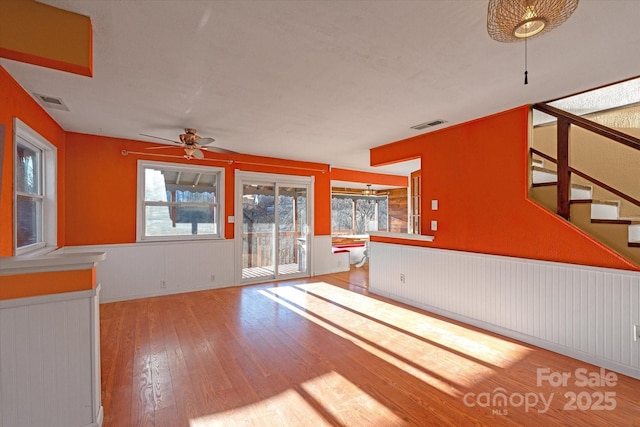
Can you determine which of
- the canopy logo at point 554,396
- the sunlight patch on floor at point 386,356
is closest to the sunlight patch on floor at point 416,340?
the sunlight patch on floor at point 386,356

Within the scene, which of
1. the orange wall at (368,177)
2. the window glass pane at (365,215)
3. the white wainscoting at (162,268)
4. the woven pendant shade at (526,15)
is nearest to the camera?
the woven pendant shade at (526,15)

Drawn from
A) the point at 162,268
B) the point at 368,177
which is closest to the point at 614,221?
the point at 368,177

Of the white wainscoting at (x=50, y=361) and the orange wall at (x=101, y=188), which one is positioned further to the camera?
the orange wall at (x=101, y=188)

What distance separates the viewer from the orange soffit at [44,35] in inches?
62.9

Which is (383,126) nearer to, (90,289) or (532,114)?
(532,114)

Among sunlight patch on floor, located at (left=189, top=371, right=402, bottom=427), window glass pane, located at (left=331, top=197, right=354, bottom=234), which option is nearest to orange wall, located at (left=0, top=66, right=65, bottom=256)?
sunlight patch on floor, located at (left=189, top=371, right=402, bottom=427)

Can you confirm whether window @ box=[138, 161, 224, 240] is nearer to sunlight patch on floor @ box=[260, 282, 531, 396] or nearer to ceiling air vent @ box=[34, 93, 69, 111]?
ceiling air vent @ box=[34, 93, 69, 111]

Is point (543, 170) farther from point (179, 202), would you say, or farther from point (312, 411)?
point (179, 202)

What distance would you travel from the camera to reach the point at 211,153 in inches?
206

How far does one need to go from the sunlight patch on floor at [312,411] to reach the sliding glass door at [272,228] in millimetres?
3646

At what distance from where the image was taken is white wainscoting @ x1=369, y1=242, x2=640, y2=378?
8.16ft

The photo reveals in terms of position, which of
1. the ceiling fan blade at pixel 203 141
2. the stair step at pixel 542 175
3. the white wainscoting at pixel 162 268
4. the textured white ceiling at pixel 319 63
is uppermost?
the textured white ceiling at pixel 319 63

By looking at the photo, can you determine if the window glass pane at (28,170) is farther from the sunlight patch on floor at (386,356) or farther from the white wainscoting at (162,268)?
the sunlight patch on floor at (386,356)

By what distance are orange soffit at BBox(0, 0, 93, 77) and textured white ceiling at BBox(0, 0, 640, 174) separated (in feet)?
0.43
